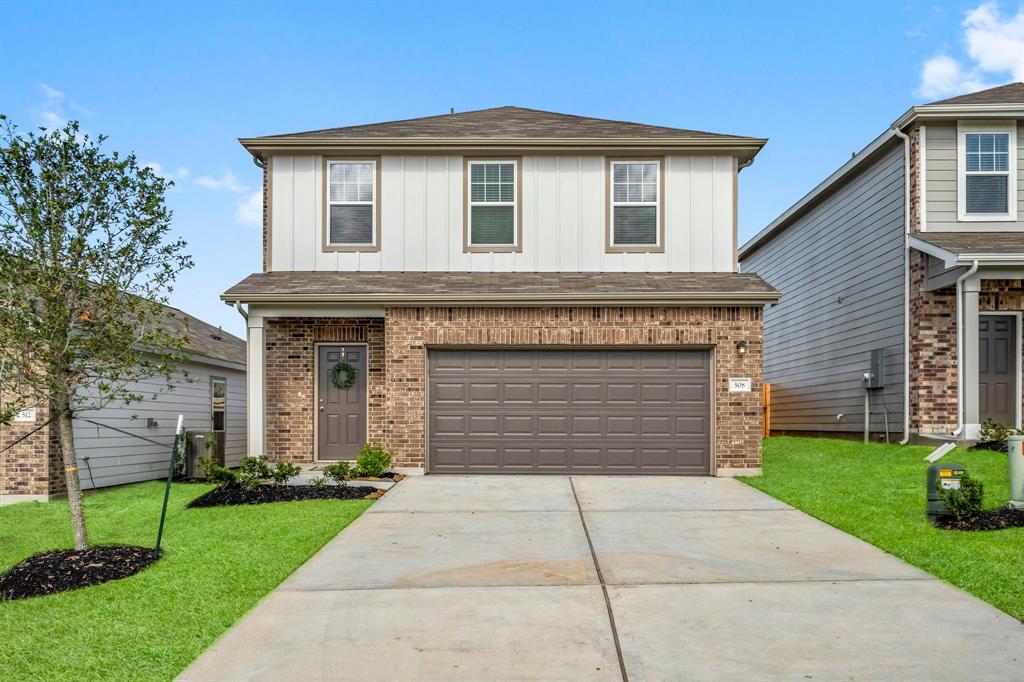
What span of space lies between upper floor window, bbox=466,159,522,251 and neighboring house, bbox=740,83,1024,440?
6822mm

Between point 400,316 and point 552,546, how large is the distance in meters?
6.12

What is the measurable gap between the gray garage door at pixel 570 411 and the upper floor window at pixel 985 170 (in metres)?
5.93

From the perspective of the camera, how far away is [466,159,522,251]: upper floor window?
13.3m

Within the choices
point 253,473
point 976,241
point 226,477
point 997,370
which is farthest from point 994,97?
point 226,477

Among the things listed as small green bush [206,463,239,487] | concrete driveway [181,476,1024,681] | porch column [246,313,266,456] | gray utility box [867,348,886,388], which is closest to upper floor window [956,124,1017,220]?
gray utility box [867,348,886,388]

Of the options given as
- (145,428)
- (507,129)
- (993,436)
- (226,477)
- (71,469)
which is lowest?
(226,477)

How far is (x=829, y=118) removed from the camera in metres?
18.0

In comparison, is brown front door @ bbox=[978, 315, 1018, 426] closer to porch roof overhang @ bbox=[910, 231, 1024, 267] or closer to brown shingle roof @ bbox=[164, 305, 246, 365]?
porch roof overhang @ bbox=[910, 231, 1024, 267]

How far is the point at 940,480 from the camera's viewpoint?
7734 mm

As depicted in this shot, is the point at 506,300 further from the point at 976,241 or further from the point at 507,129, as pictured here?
the point at 976,241

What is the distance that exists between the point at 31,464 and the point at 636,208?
9864 mm

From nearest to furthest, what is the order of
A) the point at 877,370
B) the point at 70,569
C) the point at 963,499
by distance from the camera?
the point at 70,569 → the point at 963,499 → the point at 877,370

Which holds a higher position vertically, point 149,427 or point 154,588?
point 149,427

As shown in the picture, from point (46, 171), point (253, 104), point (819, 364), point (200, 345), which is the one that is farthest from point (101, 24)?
point (819, 364)
